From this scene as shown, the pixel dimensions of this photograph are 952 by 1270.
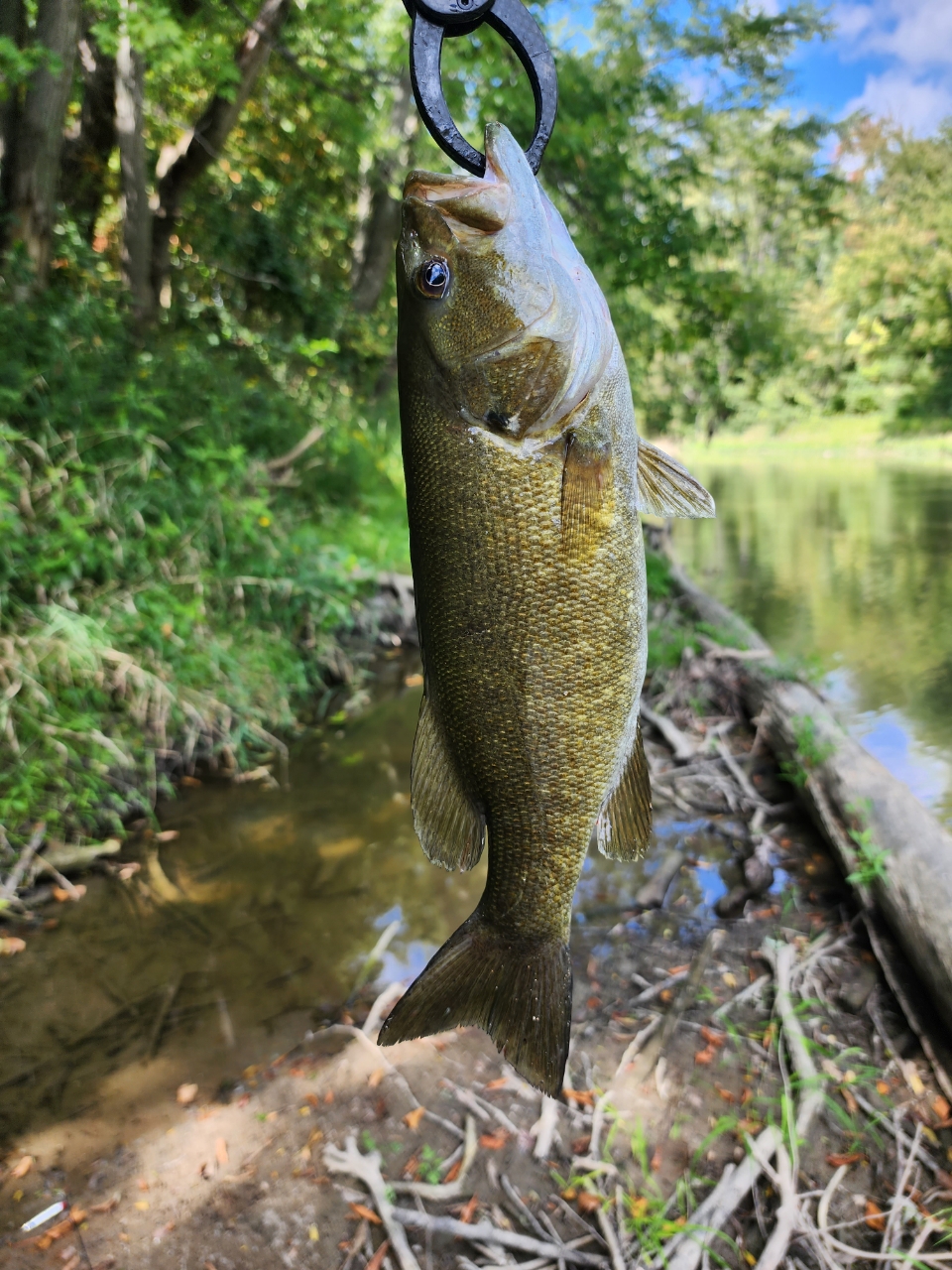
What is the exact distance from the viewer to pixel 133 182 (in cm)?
683

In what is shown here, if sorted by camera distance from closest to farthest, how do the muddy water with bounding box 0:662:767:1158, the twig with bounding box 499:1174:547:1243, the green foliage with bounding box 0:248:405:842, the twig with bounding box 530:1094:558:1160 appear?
1. the twig with bounding box 499:1174:547:1243
2. the twig with bounding box 530:1094:558:1160
3. the muddy water with bounding box 0:662:767:1158
4. the green foliage with bounding box 0:248:405:842

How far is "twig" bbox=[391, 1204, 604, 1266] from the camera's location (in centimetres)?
246

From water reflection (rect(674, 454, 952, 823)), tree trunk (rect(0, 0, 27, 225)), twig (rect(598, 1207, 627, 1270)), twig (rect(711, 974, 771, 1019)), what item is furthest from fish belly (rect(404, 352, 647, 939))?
tree trunk (rect(0, 0, 27, 225))

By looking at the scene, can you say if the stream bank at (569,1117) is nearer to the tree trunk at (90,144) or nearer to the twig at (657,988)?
the twig at (657,988)

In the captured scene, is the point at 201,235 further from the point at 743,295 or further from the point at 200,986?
the point at 200,986

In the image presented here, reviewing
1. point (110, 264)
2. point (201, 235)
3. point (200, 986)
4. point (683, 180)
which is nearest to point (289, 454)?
point (110, 264)

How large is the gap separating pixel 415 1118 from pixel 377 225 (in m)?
11.5

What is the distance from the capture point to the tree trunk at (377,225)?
32.9 ft

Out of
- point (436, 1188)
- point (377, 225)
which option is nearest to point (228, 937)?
point (436, 1188)

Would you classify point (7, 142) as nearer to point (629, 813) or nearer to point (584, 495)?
point (584, 495)

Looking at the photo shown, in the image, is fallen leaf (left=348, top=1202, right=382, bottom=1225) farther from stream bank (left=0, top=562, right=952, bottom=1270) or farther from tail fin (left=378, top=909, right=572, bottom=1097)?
tail fin (left=378, top=909, right=572, bottom=1097)

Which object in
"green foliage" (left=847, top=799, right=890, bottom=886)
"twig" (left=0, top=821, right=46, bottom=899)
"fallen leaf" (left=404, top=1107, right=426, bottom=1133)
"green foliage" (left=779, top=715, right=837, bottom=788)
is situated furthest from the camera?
"green foliage" (left=779, top=715, right=837, bottom=788)

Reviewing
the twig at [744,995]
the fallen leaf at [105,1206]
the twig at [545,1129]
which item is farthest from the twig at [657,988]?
the fallen leaf at [105,1206]

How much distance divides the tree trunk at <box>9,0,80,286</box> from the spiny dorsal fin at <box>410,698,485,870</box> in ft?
19.5
